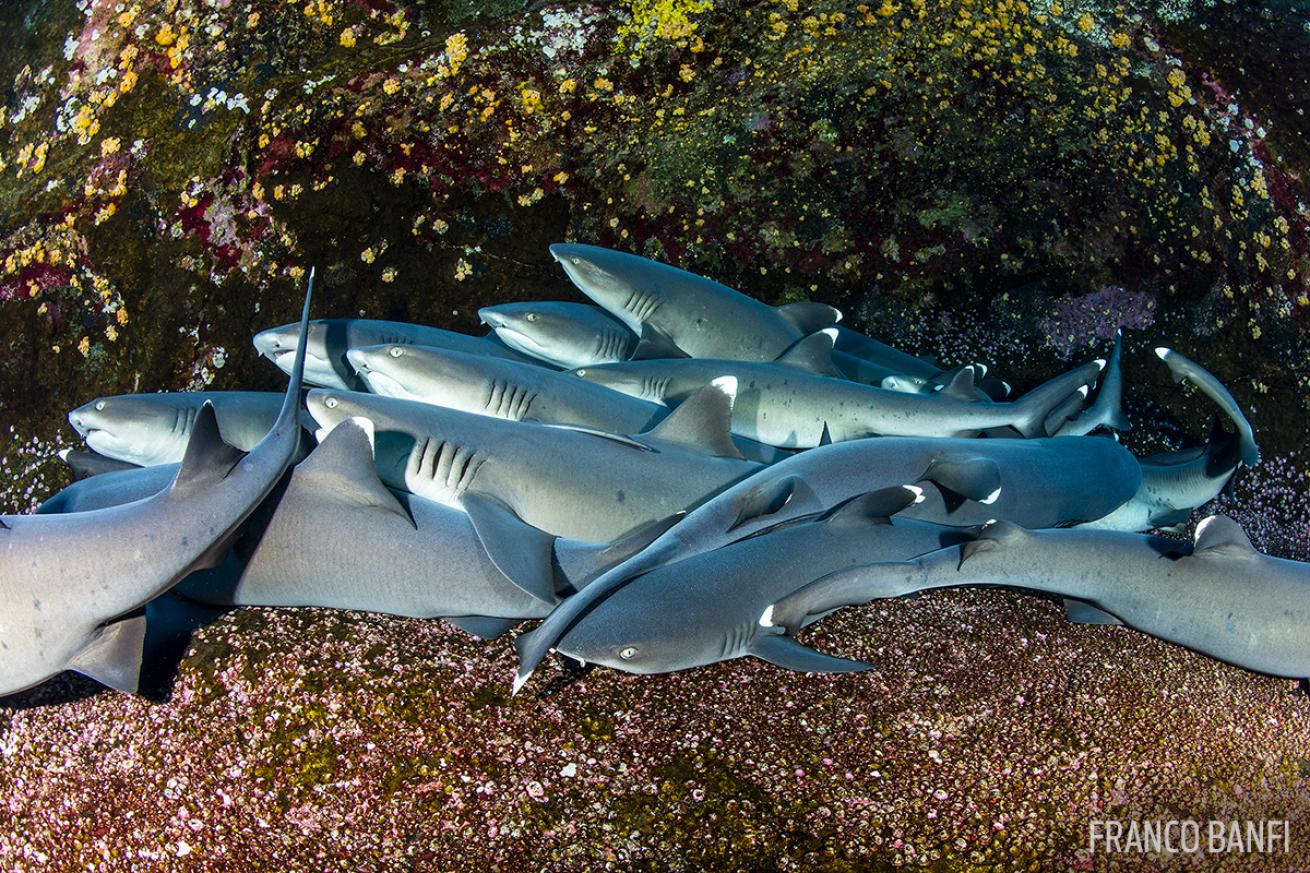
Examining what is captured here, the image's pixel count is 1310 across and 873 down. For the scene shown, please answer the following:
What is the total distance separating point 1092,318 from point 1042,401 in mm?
774

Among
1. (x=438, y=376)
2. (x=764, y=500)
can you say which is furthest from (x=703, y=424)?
(x=438, y=376)

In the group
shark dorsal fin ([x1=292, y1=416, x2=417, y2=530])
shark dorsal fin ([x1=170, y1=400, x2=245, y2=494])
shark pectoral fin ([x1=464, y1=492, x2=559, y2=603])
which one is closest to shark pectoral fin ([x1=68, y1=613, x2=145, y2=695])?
shark dorsal fin ([x1=170, y1=400, x2=245, y2=494])

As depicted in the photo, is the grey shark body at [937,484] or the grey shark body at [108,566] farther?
the grey shark body at [937,484]

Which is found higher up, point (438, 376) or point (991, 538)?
point (438, 376)

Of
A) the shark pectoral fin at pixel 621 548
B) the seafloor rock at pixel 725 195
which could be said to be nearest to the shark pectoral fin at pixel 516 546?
the shark pectoral fin at pixel 621 548

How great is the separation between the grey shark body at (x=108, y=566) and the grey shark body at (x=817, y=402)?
1.70 metres

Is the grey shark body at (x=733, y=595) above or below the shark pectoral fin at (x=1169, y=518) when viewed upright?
above

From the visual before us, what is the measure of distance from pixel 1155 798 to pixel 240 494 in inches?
102

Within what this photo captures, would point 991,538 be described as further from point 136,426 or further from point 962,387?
point 136,426

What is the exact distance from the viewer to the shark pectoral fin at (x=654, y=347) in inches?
156

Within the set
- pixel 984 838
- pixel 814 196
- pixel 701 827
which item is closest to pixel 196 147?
pixel 814 196

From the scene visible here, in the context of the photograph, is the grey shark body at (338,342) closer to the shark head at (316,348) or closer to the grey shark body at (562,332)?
the shark head at (316,348)

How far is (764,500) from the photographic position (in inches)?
115

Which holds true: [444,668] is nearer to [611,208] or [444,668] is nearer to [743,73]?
[611,208]
